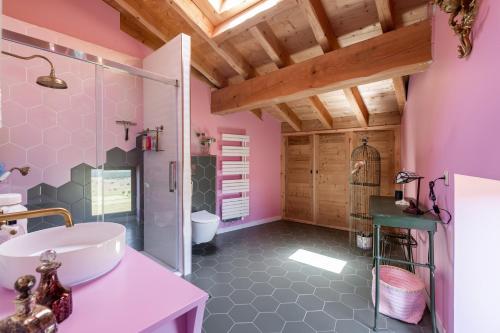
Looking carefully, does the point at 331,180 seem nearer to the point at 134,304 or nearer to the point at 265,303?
the point at 265,303

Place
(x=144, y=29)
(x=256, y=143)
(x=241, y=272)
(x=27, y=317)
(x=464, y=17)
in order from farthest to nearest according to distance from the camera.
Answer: (x=256, y=143), (x=144, y=29), (x=241, y=272), (x=464, y=17), (x=27, y=317)

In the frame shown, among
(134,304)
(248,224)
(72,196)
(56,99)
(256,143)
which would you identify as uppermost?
(56,99)

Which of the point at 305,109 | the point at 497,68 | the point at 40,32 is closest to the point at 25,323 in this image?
the point at 497,68

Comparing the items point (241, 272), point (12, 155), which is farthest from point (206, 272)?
point (12, 155)

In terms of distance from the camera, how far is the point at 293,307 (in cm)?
198

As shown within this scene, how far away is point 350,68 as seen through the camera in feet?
7.46

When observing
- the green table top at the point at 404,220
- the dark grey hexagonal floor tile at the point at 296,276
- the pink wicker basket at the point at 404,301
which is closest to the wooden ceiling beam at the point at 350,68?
the green table top at the point at 404,220

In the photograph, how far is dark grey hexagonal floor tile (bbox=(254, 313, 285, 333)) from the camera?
1718 millimetres

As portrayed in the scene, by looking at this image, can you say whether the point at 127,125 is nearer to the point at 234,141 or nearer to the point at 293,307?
the point at 234,141

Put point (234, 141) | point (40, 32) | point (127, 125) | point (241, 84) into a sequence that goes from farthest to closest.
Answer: point (234, 141) < point (241, 84) < point (127, 125) < point (40, 32)

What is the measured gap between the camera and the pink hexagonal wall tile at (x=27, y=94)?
87.7 inches

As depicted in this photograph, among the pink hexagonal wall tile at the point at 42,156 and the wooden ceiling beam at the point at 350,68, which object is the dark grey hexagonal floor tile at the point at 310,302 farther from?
the pink hexagonal wall tile at the point at 42,156

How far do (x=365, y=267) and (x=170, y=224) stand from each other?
2234mm

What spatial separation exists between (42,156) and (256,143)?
3040 millimetres
